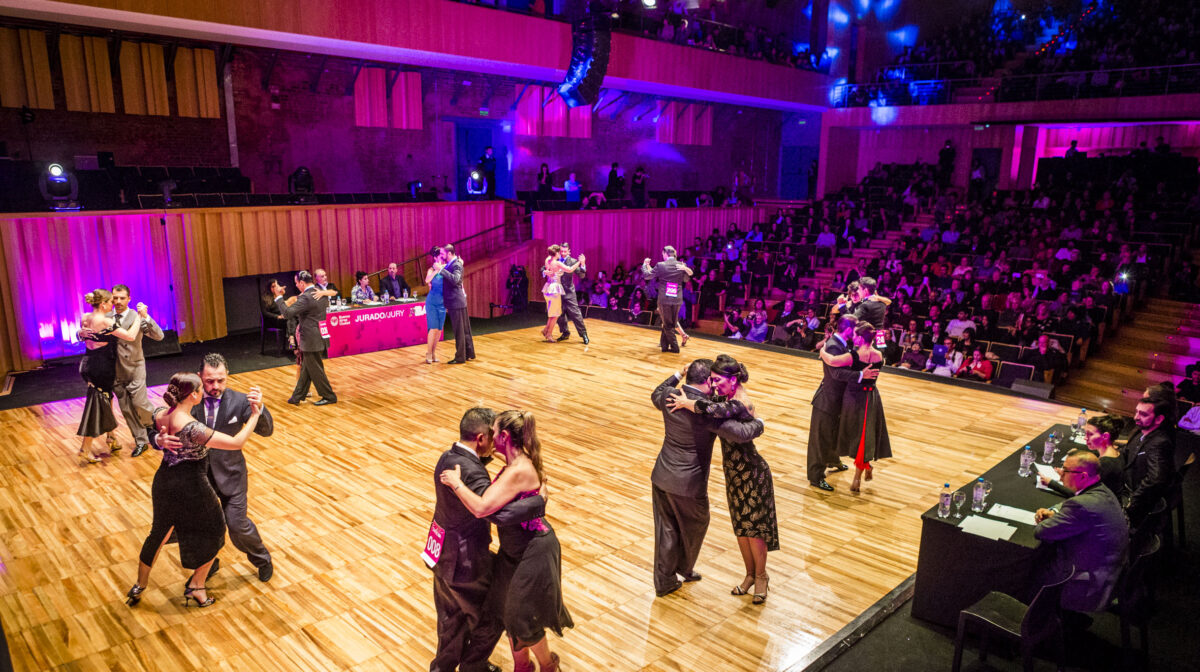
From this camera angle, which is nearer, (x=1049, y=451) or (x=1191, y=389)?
(x=1049, y=451)

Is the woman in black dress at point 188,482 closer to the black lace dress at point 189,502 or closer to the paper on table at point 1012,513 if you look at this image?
the black lace dress at point 189,502

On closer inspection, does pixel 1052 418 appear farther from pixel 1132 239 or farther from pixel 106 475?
pixel 106 475

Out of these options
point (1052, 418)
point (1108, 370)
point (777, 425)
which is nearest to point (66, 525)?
point (777, 425)

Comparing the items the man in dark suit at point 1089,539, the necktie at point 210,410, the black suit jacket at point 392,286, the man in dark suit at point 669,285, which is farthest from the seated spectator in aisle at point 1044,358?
the necktie at point 210,410

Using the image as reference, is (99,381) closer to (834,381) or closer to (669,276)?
(834,381)

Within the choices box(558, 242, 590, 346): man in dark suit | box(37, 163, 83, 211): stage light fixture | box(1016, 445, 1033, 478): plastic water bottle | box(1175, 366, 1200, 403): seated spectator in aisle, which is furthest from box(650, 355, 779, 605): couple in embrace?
box(37, 163, 83, 211): stage light fixture

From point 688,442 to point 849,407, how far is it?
7.29 feet

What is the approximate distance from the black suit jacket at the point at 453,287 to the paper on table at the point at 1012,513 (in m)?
6.47

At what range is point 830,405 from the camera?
18.4ft

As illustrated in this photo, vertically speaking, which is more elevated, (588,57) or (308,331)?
(588,57)

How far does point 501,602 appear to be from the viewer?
3.16m

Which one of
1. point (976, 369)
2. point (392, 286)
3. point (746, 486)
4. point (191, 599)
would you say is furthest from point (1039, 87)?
point (191, 599)

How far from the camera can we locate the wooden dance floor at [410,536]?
384 centimetres

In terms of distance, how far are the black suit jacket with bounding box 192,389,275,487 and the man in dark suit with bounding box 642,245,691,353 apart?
6201mm
